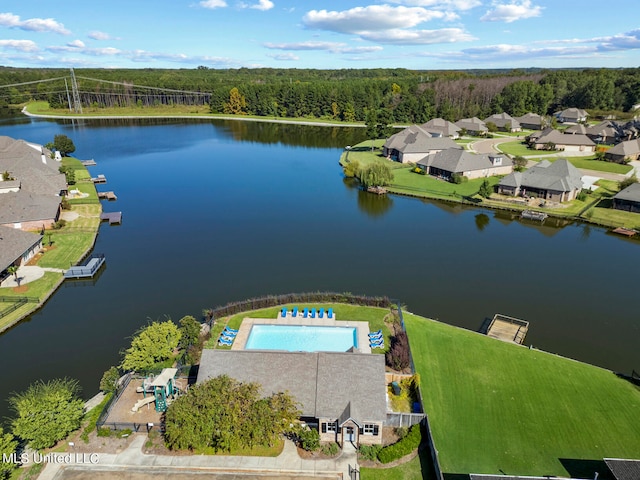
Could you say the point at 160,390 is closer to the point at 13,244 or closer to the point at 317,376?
the point at 317,376

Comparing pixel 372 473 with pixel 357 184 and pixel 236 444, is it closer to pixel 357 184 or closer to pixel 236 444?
pixel 236 444

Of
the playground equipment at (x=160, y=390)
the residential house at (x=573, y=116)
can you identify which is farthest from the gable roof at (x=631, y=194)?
the residential house at (x=573, y=116)

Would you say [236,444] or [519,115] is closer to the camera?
[236,444]

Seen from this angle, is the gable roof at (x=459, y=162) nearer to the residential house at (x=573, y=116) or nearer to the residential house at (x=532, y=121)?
the residential house at (x=532, y=121)

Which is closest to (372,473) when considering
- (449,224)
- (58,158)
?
(449,224)

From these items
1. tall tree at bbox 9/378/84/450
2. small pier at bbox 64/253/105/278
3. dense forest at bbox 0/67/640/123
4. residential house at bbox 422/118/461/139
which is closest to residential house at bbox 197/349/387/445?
tall tree at bbox 9/378/84/450
